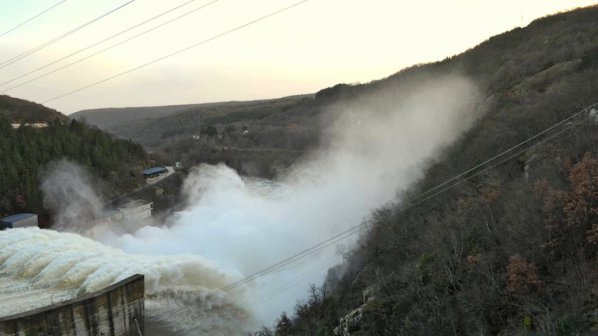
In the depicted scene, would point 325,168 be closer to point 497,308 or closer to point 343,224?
point 343,224

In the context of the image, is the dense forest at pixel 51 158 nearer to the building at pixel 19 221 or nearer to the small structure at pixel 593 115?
the building at pixel 19 221

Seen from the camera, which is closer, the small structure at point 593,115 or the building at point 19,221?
the small structure at point 593,115

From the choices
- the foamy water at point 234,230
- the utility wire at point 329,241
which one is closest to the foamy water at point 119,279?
the foamy water at point 234,230

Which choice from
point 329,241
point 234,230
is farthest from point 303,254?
point 234,230

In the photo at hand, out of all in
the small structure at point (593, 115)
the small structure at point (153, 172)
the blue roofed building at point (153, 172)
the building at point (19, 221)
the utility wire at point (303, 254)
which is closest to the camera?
the small structure at point (593, 115)

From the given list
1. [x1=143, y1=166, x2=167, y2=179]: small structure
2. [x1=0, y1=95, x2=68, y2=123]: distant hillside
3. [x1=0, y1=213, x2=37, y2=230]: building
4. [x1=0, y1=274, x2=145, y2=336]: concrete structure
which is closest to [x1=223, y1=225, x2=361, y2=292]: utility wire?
[x1=0, y1=274, x2=145, y2=336]: concrete structure

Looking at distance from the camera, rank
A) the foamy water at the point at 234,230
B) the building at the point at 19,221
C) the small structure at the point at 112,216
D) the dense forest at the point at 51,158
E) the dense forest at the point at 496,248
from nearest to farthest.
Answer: the dense forest at the point at 496,248 < the foamy water at the point at 234,230 < the building at the point at 19,221 < the dense forest at the point at 51,158 < the small structure at the point at 112,216

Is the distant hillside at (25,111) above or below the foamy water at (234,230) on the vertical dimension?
above

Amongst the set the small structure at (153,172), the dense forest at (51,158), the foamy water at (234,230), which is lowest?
the foamy water at (234,230)
